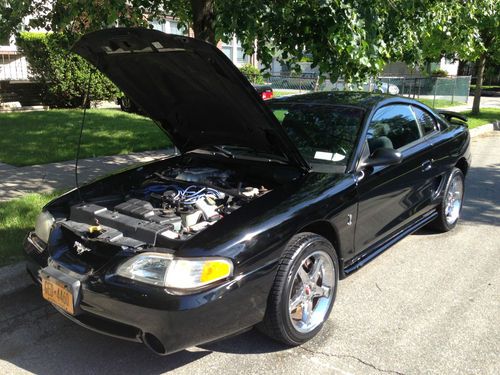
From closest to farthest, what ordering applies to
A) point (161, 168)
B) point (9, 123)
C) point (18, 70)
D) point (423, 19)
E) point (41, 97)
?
point (161, 168) < point (423, 19) < point (9, 123) < point (41, 97) < point (18, 70)

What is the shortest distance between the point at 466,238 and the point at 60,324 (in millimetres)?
4005

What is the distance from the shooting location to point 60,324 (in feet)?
11.2

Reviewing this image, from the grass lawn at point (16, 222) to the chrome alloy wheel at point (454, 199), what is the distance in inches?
A: 163

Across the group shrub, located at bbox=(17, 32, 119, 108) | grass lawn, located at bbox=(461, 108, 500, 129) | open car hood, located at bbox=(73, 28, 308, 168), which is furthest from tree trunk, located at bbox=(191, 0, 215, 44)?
grass lawn, located at bbox=(461, 108, 500, 129)

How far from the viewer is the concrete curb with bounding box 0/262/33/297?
372 centimetres

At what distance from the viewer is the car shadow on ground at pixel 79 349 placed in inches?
115

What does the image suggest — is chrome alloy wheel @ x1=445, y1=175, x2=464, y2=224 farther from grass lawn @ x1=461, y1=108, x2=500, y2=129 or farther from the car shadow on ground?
grass lawn @ x1=461, y1=108, x2=500, y2=129

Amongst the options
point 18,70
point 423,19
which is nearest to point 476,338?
point 423,19

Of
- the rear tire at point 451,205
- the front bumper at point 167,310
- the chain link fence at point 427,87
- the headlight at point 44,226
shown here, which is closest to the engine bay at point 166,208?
the headlight at point 44,226

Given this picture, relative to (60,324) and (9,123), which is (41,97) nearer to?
(9,123)

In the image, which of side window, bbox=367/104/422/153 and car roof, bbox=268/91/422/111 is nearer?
side window, bbox=367/104/422/153

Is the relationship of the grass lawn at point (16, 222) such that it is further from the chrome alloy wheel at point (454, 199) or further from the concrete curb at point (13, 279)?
the chrome alloy wheel at point (454, 199)

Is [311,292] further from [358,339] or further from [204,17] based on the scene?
[204,17]

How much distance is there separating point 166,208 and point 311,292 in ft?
3.71
